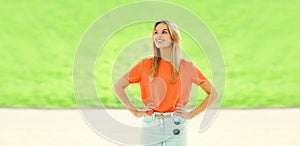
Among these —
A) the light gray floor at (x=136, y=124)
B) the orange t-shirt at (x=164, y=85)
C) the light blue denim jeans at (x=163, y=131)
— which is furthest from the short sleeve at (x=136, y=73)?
the light gray floor at (x=136, y=124)

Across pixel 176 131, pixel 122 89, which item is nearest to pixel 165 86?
pixel 176 131

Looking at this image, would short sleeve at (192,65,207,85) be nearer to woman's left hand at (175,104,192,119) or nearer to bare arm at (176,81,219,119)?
bare arm at (176,81,219,119)

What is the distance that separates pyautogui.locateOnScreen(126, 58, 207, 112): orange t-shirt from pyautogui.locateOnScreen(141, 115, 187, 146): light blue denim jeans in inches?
2.8

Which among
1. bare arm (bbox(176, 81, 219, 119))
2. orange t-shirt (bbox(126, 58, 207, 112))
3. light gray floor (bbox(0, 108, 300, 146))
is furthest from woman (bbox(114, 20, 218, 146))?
light gray floor (bbox(0, 108, 300, 146))

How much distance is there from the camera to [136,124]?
693cm

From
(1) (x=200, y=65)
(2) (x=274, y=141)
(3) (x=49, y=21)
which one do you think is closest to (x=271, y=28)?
(1) (x=200, y=65)

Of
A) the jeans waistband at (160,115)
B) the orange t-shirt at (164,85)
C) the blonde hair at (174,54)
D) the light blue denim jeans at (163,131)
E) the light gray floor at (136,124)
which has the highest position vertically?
the light gray floor at (136,124)

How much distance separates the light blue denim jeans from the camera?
3514mm

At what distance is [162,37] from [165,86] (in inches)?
11.6

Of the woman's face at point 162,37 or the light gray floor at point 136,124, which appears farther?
the light gray floor at point 136,124

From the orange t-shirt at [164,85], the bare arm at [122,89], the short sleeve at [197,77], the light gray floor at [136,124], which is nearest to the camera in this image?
the orange t-shirt at [164,85]

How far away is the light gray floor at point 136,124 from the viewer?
6297 mm

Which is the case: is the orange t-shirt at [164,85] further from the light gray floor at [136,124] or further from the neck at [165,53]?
the light gray floor at [136,124]

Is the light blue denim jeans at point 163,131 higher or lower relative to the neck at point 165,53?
→ lower
